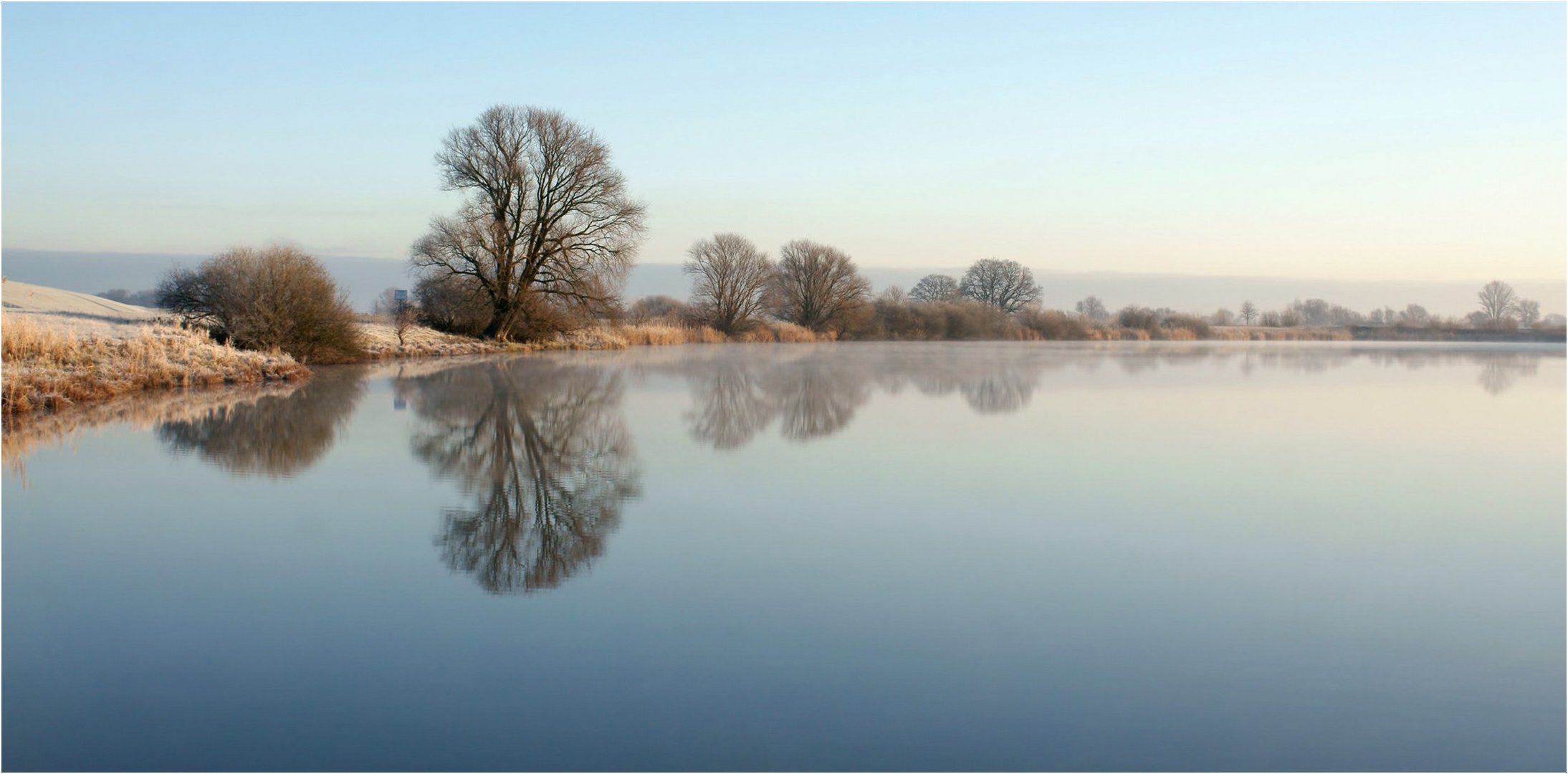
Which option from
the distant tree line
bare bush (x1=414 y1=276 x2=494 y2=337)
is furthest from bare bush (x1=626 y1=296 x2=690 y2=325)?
bare bush (x1=414 y1=276 x2=494 y2=337)

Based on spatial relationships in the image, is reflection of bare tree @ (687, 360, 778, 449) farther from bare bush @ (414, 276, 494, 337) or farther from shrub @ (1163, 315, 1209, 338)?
shrub @ (1163, 315, 1209, 338)

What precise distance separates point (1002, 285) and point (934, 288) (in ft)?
18.4

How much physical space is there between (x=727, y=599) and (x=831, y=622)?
1.40 ft

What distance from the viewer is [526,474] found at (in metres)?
6.43

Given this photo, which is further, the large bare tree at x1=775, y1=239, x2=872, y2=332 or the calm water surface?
the large bare tree at x1=775, y1=239, x2=872, y2=332

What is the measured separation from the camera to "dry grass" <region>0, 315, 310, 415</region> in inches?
406

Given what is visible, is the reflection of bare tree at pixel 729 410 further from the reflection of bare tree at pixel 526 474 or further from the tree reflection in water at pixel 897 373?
the reflection of bare tree at pixel 526 474

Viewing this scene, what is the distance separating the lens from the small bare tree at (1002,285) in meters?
59.9

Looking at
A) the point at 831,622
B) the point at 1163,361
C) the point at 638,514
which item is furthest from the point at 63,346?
the point at 1163,361

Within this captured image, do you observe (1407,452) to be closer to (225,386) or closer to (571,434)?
(571,434)

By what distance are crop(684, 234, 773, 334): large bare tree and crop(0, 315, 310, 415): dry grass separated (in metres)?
28.5

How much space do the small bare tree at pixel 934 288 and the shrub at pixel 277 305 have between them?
158 feet

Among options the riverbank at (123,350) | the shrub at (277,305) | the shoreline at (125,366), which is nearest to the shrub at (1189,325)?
the riverbank at (123,350)

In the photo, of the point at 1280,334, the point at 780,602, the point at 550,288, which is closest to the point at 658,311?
the point at 550,288
